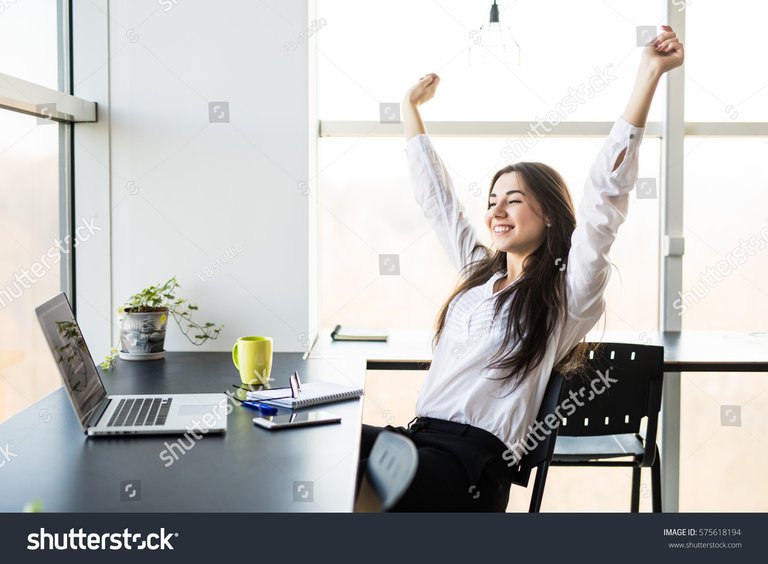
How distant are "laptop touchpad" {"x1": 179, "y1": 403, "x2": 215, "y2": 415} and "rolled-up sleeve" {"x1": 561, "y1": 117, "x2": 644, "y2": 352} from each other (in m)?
0.89

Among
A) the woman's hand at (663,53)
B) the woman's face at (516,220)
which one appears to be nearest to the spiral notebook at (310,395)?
the woman's face at (516,220)

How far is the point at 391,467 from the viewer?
3.58 ft

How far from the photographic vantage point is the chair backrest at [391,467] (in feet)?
3.28

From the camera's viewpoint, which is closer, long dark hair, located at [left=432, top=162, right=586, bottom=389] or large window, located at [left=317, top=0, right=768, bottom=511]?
long dark hair, located at [left=432, top=162, right=586, bottom=389]

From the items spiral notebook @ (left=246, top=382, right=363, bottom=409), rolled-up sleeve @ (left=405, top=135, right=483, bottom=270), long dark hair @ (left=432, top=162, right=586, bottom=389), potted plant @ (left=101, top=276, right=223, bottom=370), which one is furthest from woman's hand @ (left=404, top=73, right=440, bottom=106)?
potted plant @ (left=101, top=276, right=223, bottom=370)

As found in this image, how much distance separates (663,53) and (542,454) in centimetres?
93

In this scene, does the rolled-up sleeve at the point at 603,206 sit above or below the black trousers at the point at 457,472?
above

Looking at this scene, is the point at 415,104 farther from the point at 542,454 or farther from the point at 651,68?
the point at 542,454

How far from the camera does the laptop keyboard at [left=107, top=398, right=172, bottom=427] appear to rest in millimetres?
1599

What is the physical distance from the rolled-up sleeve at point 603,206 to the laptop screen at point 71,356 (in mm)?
1113

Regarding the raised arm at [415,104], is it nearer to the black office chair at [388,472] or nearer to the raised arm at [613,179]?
the raised arm at [613,179]

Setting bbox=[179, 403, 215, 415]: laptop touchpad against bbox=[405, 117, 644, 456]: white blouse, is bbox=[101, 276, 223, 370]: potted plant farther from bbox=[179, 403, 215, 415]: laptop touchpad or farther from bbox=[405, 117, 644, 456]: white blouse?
bbox=[405, 117, 644, 456]: white blouse
